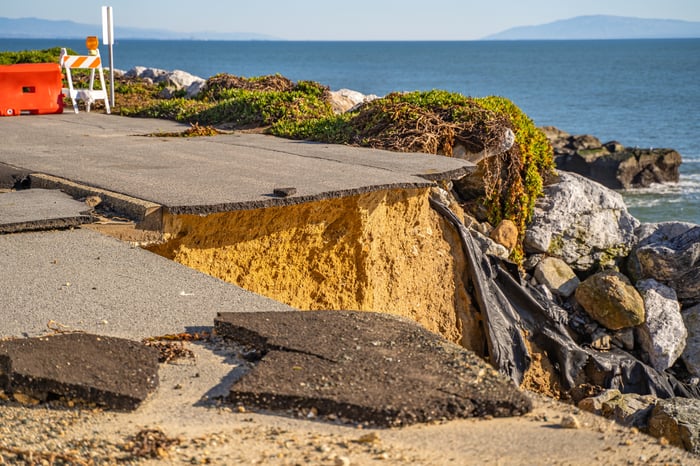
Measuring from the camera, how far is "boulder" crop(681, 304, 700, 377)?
11.5m

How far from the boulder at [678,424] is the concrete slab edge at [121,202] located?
4484 mm

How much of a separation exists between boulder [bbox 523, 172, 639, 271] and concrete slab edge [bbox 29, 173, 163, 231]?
6.29 meters

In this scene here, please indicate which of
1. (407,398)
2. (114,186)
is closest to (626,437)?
(407,398)

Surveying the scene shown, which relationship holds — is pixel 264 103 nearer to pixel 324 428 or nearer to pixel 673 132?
pixel 324 428

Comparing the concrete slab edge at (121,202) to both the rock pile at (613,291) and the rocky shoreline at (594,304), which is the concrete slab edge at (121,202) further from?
the rock pile at (613,291)

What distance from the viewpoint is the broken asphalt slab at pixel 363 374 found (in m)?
3.79

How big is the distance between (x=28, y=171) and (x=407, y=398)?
6538 millimetres

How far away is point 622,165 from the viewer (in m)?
30.7

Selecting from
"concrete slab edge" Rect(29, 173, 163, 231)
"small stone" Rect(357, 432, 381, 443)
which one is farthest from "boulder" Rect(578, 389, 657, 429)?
"small stone" Rect(357, 432, 381, 443)

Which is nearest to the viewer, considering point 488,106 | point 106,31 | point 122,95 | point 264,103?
point 488,106

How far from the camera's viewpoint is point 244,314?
4.91 meters

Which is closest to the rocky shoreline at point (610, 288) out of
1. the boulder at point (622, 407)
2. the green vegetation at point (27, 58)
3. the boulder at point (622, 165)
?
the boulder at point (622, 407)

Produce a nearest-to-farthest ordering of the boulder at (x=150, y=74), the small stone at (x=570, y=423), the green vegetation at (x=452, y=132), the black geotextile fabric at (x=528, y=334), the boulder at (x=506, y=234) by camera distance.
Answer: the small stone at (x=570, y=423)
the black geotextile fabric at (x=528, y=334)
the green vegetation at (x=452, y=132)
the boulder at (x=506, y=234)
the boulder at (x=150, y=74)

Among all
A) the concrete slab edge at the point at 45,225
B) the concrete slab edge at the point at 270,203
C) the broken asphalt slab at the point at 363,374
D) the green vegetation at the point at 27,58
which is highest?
the green vegetation at the point at 27,58
